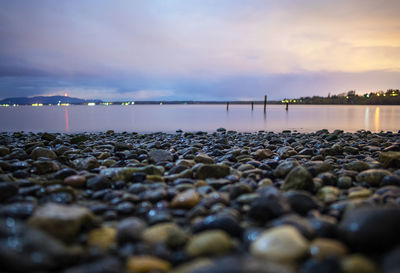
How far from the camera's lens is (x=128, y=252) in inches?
61.7

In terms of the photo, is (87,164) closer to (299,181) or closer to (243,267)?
(299,181)

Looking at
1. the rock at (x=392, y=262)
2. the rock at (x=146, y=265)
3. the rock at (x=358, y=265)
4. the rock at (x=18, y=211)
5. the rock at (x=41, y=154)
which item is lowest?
the rock at (x=146, y=265)

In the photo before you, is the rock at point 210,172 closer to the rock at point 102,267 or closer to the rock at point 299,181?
the rock at point 299,181

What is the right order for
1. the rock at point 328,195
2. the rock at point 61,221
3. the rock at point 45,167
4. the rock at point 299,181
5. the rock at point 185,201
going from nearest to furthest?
the rock at point 61,221 → the rock at point 185,201 → the rock at point 328,195 → the rock at point 299,181 → the rock at point 45,167

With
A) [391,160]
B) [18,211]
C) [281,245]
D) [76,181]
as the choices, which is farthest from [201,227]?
[391,160]

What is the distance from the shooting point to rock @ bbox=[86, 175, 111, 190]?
9.28 ft

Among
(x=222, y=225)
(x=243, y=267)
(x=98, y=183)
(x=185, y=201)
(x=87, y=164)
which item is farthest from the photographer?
(x=87, y=164)

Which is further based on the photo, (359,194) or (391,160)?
(391,160)

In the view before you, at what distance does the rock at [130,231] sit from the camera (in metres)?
1.71

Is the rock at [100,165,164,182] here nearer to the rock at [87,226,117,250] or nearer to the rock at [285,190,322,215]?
the rock at [87,226,117,250]

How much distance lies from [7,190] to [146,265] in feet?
5.52

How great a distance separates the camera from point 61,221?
1.67 meters

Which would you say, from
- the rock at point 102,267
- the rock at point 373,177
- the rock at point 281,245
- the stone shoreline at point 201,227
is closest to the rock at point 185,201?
the stone shoreline at point 201,227

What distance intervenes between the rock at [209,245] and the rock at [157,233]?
0.63 feet
